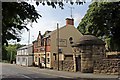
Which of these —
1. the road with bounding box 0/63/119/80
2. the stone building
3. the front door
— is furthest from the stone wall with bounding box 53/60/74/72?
the road with bounding box 0/63/119/80

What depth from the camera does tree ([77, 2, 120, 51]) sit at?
47.5 meters

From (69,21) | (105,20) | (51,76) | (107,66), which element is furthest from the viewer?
(69,21)

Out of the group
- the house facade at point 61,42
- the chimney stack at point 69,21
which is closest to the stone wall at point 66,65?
the house facade at point 61,42

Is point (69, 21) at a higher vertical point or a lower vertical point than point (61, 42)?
higher

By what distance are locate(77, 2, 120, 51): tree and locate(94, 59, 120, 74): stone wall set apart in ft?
39.0

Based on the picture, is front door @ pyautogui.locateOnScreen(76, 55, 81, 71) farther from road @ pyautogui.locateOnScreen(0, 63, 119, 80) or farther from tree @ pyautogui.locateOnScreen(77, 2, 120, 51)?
tree @ pyautogui.locateOnScreen(77, 2, 120, 51)

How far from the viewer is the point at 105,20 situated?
4881 cm

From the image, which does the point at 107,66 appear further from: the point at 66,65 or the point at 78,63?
the point at 66,65

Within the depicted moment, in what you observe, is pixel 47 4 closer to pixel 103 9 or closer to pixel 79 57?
pixel 79 57

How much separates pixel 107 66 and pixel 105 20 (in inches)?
555

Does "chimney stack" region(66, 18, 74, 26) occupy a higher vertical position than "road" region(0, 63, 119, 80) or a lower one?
higher

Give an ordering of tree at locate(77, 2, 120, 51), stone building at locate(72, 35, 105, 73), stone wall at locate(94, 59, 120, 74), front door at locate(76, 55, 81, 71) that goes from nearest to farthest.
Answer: stone wall at locate(94, 59, 120, 74) → stone building at locate(72, 35, 105, 73) → front door at locate(76, 55, 81, 71) → tree at locate(77, 2, 120, 51)

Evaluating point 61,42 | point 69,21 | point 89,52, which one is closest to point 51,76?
point 89,52

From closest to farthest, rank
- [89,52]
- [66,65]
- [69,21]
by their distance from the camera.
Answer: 1. [89,52]
2. [66,65]
3. [69,21]
